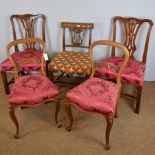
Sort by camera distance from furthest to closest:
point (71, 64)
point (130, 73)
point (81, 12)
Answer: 1. point (81, 12)
2. point (71, 64)
3. point (130, 73)

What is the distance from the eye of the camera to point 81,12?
2383 millimetres

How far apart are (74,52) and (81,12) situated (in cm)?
49

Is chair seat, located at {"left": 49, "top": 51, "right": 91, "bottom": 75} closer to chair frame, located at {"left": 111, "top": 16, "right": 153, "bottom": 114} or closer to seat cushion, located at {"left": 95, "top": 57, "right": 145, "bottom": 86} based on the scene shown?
seat cushion, located at {"left": 95, "top": 57, "right": 145, "bottom": 86}

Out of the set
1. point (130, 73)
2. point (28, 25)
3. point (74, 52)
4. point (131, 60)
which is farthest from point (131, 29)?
point (28, 25)

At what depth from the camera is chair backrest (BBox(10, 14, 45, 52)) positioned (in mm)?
2445

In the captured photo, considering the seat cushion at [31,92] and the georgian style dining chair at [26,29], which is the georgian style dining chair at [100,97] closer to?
the seat cushion at [31,92]

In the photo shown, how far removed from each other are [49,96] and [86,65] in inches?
23.4

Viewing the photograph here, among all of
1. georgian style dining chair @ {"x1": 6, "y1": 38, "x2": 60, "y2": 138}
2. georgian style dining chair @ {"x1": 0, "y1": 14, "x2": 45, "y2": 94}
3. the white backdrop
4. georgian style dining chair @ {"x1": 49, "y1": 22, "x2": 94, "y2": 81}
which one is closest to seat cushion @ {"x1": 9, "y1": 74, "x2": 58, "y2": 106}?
georgian style dining chair @ {"x1": 6, "y1": 38, "x2": 60, "y2": 138}

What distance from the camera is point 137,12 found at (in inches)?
89.1

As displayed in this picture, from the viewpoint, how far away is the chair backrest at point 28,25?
2445 mm

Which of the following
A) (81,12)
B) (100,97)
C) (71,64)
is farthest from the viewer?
(81,12)

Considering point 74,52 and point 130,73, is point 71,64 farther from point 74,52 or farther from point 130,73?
point 130,73

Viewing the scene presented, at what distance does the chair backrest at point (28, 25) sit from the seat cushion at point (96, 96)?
1.04 metres

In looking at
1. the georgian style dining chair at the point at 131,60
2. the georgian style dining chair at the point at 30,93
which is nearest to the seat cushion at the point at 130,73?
the georgian style dining chair at the point at 131,60
